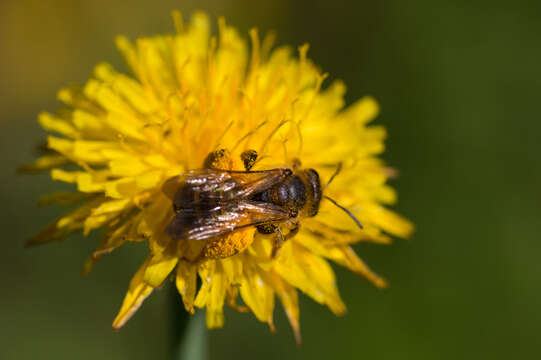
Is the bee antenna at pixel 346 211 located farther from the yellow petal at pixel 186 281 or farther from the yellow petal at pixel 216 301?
the yellow petal at pixel 186 281

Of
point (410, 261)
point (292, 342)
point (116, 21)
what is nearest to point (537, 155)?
point (410, 261)

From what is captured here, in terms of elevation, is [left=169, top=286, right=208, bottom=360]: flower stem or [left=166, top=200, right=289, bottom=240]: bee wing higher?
[left=166, top=200, right=289, bottom=240]: bee wing

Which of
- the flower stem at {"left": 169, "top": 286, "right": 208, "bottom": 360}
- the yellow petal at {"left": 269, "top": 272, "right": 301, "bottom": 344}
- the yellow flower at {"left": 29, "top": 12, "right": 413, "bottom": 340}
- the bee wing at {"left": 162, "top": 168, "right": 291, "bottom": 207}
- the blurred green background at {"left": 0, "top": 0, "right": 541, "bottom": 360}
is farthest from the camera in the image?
the blurred green background at {"left": 0, "top": 0, "right": 541, "bottom": 360}

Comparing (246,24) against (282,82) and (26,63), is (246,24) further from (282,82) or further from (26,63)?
(282,82)

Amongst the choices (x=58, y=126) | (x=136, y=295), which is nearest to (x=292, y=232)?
(x=136, y=295)

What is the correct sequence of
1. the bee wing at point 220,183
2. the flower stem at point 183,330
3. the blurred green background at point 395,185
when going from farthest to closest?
the blurred green background at point 395,185 < the flower stem at point 183,330 < the bee wing at point 220,183

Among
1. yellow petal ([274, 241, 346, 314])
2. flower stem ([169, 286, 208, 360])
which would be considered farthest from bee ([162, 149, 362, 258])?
flower stem ([169, 286, 208, 360])

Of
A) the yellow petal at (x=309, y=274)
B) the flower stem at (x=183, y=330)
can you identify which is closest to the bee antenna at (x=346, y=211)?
the yellow petal at (x=309, y=274)

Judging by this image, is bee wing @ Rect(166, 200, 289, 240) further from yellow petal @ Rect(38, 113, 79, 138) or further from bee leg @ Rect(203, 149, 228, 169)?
yellow petal @ Rect(38, 113, 79, 138)
